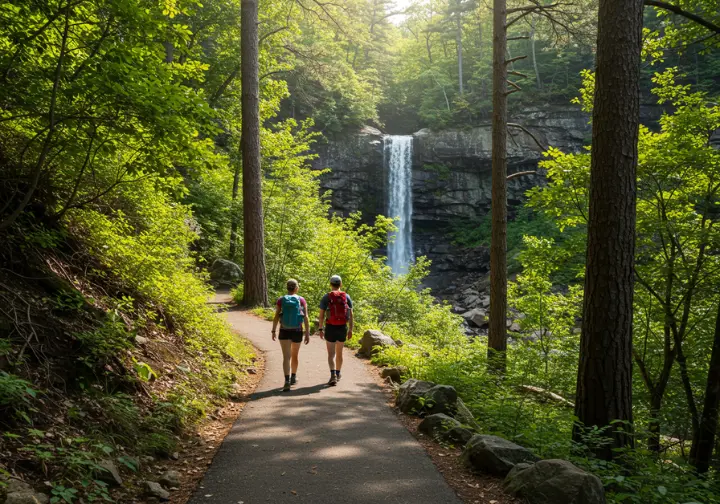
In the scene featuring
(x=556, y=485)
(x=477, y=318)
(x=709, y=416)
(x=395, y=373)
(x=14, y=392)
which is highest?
(x=14, y=392)

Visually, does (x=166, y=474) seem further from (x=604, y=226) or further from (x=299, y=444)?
(x=604, y=226)

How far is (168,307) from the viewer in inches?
253

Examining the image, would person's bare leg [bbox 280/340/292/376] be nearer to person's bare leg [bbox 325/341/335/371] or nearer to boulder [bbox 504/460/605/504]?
person's bare leg [bbox 325/341/335/371]

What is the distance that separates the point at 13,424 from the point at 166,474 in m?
1.16

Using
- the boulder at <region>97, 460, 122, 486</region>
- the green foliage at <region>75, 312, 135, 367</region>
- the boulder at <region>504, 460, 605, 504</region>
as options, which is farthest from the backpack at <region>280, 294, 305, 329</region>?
the boulder at <region>504, 460, 605, 504</region>

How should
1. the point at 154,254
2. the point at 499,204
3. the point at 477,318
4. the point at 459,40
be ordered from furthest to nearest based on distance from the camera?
1. the point at 459,40
2. the point at 477,318
3. the point at 499,204
4. the point at 154,254

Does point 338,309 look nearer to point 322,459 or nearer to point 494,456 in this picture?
point 322,459

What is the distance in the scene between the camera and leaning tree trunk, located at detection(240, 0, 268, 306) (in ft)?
39.3

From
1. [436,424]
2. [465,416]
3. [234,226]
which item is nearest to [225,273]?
[234,226]

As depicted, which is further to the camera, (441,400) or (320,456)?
(441,400)

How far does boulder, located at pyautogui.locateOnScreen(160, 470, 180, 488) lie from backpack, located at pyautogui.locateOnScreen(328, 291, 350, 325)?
354 cm

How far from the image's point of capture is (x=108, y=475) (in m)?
3.24

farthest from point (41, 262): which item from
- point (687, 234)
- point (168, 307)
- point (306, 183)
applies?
point (306, 183)

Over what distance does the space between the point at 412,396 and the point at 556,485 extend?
2719 millimetres
